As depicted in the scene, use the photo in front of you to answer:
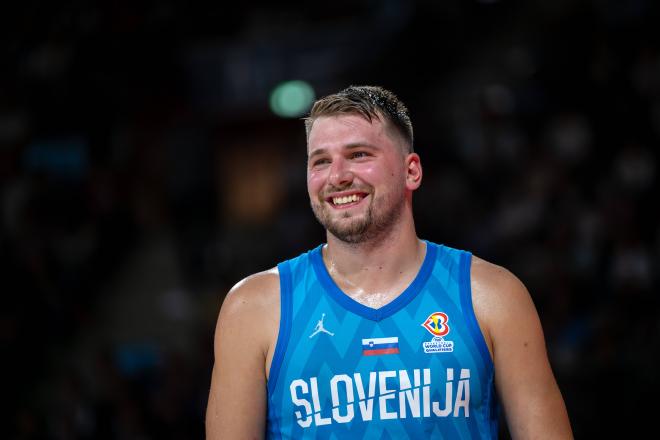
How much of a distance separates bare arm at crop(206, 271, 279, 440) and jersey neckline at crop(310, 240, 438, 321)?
204 mm

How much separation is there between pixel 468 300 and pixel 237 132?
10.9 m

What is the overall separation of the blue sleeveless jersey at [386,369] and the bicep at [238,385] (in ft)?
0.17

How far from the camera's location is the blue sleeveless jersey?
2.85m

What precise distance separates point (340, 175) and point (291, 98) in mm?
9224

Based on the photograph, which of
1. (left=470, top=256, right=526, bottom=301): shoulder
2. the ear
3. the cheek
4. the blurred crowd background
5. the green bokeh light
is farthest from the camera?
the green bokeh light

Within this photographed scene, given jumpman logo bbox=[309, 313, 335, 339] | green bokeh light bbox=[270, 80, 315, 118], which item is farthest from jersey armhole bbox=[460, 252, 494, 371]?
A: green bokeh light bbox=[270, 80, 315, 118]

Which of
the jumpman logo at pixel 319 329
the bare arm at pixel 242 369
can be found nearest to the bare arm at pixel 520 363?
the jumpman logo at pixel 319 329

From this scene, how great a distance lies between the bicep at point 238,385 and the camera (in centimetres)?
292

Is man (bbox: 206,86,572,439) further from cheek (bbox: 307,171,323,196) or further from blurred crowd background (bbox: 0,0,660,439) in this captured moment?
blurred crowd background (bbox: 0,0,660,439)

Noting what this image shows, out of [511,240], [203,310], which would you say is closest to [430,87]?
[511,240]

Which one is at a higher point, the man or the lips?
the lips

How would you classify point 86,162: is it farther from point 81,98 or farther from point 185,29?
point 185,29

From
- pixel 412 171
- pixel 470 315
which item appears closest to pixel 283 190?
pixel 412 171

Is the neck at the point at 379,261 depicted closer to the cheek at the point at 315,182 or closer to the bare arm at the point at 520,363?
the cheek at the point at 315,182
